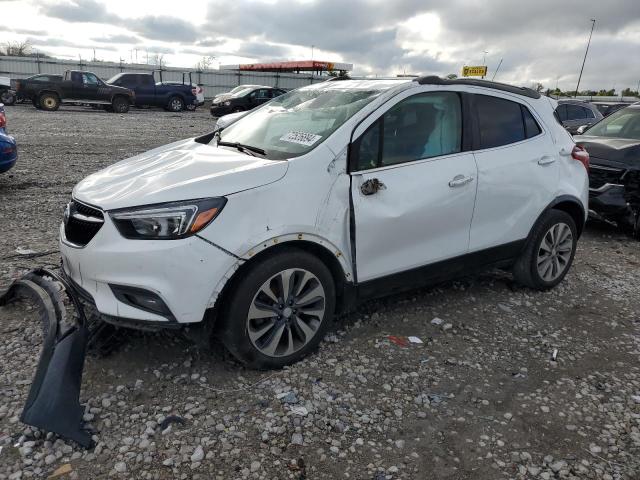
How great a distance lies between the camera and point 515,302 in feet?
14.9

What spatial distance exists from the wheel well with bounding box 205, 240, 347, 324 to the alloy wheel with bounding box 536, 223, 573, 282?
82.5 inches

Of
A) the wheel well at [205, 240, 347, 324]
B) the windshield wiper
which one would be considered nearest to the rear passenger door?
the wheel well at [205, 240, 347, 324]

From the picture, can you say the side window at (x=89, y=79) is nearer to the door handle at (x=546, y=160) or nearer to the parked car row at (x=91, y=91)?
the parked car row at (x=91, y=91)

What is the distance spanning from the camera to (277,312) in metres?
3.12

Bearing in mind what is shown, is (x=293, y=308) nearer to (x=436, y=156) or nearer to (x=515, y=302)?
(x=436, y=156)

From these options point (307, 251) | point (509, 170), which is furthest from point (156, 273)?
point (509, 170)

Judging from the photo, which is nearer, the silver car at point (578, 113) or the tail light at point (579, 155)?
the tail light at point (579, 155)

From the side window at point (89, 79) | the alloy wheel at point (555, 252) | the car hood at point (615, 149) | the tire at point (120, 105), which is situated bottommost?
the alloy wheel at point (555, 252)

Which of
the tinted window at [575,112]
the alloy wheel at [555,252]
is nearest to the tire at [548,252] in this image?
the alloy wheel at [555,252]

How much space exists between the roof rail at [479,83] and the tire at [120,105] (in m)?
22.1

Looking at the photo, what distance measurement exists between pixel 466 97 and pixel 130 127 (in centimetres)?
1517

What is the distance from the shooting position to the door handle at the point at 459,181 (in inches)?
146

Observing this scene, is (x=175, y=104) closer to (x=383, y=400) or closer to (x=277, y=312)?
(x=277, y=312)

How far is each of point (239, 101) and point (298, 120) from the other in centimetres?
2024
